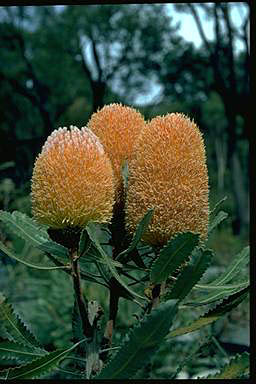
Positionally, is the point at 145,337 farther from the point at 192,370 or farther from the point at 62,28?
the point at 62,28

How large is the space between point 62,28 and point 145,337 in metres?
15.9

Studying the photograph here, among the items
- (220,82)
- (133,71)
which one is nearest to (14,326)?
(220,82)

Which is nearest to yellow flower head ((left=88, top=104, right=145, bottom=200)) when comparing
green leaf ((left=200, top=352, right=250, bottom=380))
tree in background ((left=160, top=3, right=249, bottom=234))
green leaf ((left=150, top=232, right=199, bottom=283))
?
green leaf ((left=150, top=232, right=199, bottom=283))

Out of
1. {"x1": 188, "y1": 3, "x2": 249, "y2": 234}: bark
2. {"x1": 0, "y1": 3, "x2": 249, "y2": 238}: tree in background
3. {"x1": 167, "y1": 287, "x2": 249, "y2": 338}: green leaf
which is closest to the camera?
{"x1": 167, "y1": 287, "x2": 249, "y2": 338}: green leaf

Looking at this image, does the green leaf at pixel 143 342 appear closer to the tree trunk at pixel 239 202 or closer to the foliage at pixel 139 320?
the foliage at pixel 139 320

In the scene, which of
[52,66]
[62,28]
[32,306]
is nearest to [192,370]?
[32,306]

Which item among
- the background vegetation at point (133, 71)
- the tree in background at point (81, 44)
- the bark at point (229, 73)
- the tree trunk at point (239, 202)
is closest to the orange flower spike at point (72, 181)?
the background vegetation at point (133, 71)

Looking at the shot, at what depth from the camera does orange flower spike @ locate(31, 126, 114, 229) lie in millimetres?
634

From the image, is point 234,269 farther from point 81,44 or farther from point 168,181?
point 81,44

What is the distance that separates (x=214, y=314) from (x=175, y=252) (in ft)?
0.33

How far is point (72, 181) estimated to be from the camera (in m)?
0.63

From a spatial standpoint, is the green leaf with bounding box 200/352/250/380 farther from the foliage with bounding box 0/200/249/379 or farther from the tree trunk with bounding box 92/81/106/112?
the tree trunk with bounding box 92/81/106/112

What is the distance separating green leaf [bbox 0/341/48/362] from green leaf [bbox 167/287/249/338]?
0.18 meters

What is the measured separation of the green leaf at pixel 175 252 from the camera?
0.59m
